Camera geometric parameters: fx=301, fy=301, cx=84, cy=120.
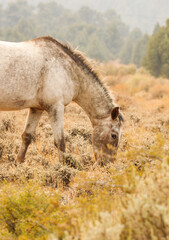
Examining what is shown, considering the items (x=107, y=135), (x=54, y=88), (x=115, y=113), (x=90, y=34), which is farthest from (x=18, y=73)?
(x=90, y=34)

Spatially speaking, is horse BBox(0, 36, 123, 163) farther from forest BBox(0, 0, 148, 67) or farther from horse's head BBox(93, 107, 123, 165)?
forest BBox(0, 0, 148, 67)

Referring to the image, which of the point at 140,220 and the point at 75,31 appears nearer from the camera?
the point at 140,220

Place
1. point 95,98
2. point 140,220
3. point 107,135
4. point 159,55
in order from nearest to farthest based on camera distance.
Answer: point 140,220 → point 107,135 → point 95,98 → point 159,55

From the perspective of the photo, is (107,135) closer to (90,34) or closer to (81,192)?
(81,192)

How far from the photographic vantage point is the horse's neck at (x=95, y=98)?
17.4 feet

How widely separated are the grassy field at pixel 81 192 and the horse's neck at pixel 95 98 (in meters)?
0.86

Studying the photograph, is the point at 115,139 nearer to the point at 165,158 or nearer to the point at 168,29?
the point at 165,158

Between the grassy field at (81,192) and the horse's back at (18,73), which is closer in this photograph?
the grassy field at (81,192)

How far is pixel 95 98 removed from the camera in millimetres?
5355

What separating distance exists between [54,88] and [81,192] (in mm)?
1727

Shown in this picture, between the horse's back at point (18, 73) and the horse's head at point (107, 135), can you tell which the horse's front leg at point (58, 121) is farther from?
the horse's head at point (107, 135)

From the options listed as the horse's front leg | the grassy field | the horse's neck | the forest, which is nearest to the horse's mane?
the horse's neck

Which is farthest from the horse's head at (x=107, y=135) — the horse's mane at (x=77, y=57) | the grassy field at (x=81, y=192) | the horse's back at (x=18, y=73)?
the horse's back at (x=18, y=73)

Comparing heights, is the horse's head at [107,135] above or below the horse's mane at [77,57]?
below
